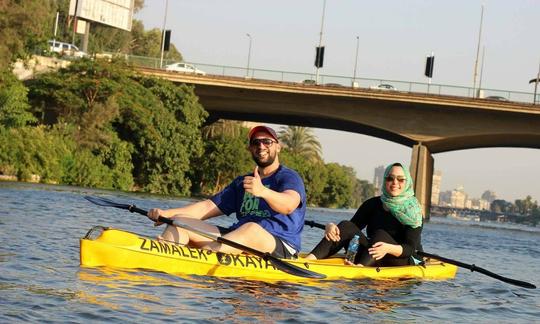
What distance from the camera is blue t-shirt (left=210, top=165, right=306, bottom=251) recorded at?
11.0 meters

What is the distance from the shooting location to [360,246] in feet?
42.9

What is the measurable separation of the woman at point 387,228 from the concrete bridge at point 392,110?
40796 mm

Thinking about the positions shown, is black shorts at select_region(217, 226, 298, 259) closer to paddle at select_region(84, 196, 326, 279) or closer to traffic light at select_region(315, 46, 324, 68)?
paddle at select_region(84, 196, 326, 279)

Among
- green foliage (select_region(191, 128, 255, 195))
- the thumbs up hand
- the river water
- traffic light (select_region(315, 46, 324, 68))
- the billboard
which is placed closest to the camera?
the river water

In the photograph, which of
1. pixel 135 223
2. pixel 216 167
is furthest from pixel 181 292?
pixel 216 167

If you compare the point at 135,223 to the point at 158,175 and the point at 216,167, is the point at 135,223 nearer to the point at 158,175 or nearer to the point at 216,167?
the point at 158,175

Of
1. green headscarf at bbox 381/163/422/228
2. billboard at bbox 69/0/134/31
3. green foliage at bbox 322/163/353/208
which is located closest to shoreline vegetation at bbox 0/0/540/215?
billboard at bbox 69/0/134/31

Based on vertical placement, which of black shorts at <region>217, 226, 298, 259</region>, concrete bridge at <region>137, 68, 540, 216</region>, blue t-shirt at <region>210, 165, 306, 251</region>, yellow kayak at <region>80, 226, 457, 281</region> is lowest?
yellow kayak at <region>80, 226, 457, 281</region>

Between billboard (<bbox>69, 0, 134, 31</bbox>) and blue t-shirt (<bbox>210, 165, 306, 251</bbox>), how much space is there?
64.9 metres

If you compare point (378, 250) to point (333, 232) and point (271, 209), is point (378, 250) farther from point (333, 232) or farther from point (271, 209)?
point (271, 209)

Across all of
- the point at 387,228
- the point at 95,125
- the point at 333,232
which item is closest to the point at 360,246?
the point at 387,228

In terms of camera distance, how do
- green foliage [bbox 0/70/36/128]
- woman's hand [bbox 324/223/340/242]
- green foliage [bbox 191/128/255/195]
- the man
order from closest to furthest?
the man → woman's hand [bbox 324/223/340/242] → green foliage [bbox 0/70/36/128] → green foliage [bbox 191/128/255/195]

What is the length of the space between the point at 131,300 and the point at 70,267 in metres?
2.38

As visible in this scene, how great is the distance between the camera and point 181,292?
10.3 meters
